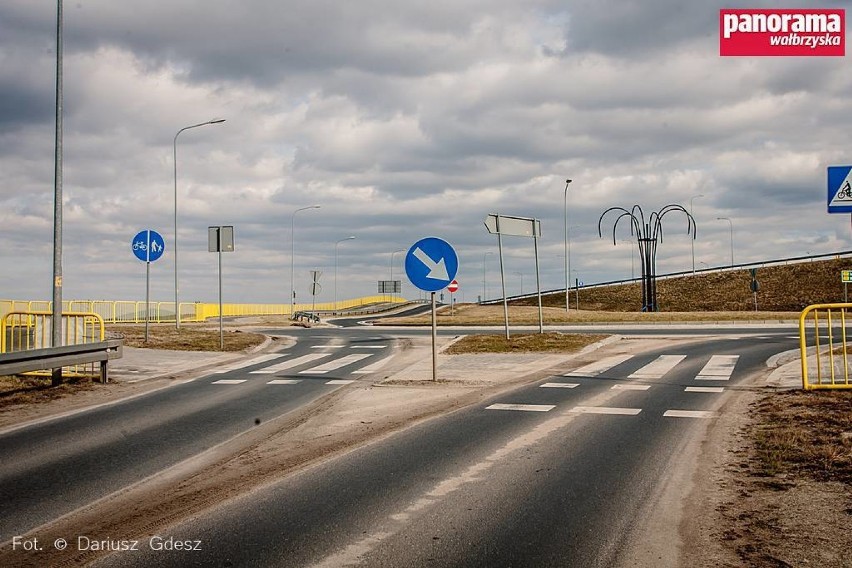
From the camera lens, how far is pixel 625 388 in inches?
505

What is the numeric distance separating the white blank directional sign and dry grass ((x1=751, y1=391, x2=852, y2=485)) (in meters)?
10.4

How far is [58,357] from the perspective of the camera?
517 inches

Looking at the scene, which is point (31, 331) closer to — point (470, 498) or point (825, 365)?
point (470, 498)

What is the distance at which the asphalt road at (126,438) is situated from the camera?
20.5ft

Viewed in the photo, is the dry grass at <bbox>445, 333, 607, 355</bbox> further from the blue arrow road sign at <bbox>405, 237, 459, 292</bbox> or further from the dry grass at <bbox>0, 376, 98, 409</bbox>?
the dry grass at <bbox>0, 376, 98, 409</bbox>

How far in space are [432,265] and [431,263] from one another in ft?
0.13

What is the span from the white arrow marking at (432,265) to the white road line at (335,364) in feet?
14.9

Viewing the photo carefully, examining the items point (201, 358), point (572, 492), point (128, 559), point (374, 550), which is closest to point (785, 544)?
point (572, 492)

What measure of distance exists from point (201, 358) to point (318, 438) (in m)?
12.4

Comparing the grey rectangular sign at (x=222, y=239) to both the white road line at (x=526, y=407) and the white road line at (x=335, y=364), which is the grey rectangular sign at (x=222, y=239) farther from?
the white road line at (x=526, y=407)

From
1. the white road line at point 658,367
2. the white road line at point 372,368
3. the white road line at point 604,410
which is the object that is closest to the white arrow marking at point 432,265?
the white road line at point 604,410

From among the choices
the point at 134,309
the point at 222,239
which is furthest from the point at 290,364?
the point at 134,309

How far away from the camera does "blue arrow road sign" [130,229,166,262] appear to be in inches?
906

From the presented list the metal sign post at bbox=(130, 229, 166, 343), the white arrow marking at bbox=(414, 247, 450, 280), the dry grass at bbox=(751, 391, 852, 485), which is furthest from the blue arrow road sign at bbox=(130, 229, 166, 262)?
the dry grass at bbox=(751, 391, 852, 485)
